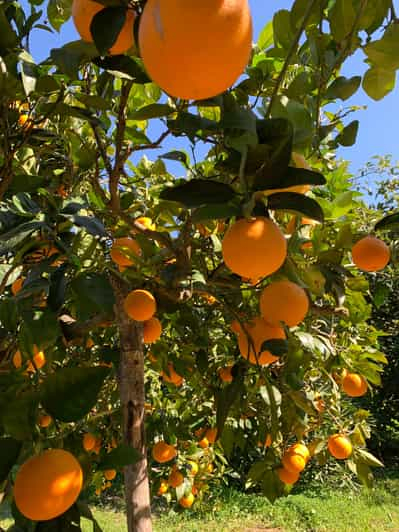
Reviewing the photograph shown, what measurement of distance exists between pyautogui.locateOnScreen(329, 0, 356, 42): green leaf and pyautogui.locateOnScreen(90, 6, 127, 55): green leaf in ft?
1.27

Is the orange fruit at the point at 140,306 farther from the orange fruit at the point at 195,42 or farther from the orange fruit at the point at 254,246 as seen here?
the orange fruit at the point at 195,42

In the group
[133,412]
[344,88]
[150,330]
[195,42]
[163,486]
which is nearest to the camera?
[195,42]

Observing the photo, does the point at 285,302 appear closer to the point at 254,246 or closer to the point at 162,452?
the point at 254,246

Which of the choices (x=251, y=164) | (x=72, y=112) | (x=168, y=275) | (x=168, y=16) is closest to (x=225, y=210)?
(x=251, y=164)

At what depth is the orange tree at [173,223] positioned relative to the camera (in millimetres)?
490

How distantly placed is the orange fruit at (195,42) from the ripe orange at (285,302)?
0.55 m

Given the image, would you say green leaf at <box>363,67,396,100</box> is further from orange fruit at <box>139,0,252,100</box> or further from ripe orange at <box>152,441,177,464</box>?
ripe orange at <box>152,441,177,464</box>

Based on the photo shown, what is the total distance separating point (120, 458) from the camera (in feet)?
1.86

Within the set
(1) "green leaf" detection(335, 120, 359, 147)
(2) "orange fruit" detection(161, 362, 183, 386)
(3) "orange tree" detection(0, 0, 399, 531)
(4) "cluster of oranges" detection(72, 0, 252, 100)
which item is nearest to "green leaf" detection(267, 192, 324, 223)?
(3) "orange tree" detection(0, 0, 399, 531)

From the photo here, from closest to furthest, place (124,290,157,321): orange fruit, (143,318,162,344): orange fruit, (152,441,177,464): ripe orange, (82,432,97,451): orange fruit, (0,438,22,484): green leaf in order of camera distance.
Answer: (0,438,22,484): green leaf, (124,290,157,321): orange fruit, (143,318,162,344): orange fruit, (82,432,97,451): orange fruit, (152,441,177,464): ripe orange

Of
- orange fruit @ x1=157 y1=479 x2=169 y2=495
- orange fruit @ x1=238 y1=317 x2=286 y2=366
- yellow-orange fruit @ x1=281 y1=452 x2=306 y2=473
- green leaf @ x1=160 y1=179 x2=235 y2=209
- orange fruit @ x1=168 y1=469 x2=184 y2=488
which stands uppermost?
green leaf @ x1=160 y1=179 x2=235 y2=209

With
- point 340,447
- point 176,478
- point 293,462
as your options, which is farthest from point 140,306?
point 176,478

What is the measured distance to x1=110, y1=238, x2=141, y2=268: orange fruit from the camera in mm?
1213

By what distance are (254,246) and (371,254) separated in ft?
1.82
